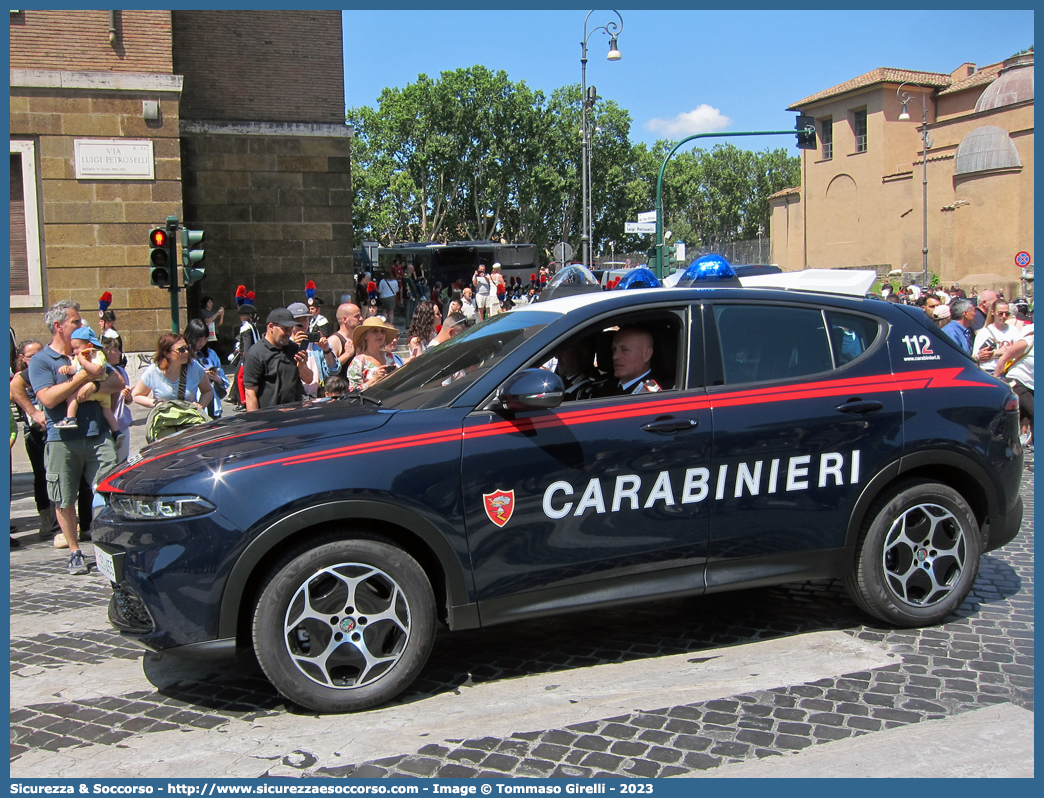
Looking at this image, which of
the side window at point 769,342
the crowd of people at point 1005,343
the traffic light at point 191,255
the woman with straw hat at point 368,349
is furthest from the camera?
the traffic light at point 191,255

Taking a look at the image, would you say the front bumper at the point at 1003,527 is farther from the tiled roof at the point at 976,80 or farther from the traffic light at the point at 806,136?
the tiled roof at the point at 976,80

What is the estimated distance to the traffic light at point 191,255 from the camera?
472 inches

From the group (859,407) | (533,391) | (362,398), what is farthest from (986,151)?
(533,391)

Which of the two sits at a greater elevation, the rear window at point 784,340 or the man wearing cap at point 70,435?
the rear window at point 784,340

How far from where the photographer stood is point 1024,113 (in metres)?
43.7

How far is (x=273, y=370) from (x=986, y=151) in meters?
45.0

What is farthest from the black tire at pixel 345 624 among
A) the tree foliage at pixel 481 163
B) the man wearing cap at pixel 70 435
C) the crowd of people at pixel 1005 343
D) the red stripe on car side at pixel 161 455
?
the tree foliage at pixel 481 163

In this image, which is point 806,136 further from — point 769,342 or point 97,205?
point 769,342

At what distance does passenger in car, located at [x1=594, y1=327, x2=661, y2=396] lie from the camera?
452 centimetres

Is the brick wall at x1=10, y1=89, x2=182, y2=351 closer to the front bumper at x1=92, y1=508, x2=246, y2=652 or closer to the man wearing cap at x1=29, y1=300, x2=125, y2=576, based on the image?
the man wearing cap at x1=29, y1=300, x2=125, y2=576

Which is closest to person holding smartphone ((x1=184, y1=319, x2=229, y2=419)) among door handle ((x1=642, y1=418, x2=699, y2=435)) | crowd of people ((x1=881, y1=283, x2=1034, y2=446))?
door handle ((x1=642, y1=418, x2=699, y2=435))

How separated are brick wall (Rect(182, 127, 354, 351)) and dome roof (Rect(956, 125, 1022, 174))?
114ft

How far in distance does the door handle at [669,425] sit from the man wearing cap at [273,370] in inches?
145

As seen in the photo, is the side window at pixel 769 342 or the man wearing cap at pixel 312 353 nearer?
the side window at pixel 769 342
